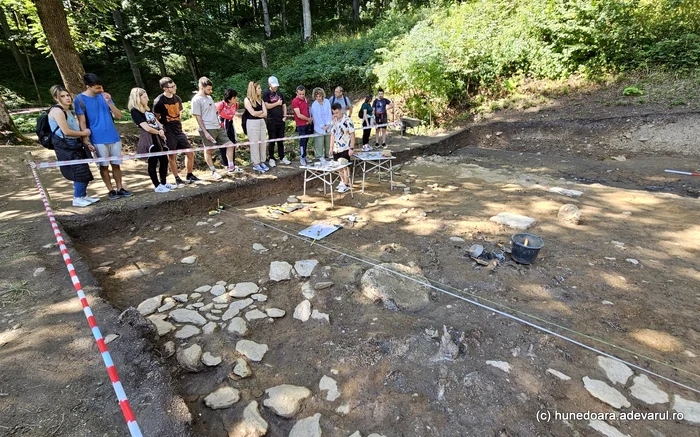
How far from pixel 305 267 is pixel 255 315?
0.89 meters

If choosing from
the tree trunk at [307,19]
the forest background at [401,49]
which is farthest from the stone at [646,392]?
the tree trunk at [307,19]

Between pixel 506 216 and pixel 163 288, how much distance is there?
4.70m

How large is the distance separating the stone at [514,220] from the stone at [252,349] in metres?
3.78

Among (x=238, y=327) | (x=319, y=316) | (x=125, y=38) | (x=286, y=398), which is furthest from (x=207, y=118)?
(x=125, y=38)

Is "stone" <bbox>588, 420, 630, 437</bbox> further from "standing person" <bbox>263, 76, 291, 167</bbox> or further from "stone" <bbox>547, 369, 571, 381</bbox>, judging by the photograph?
"standing person" <bbox>263, 76, 291, 167</bbox>

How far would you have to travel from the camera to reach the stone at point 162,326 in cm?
296

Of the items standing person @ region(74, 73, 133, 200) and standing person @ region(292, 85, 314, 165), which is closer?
standing person @ region(74, 73, 133, 200)

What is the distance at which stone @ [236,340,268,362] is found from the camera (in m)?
2.76

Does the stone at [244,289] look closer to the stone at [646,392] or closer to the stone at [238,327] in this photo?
the stone at [238,327]

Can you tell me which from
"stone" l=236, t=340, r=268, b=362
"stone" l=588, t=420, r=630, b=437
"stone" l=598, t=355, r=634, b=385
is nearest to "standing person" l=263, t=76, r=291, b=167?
"stone" l=236, t=340, r=268, b=362

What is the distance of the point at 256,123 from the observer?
21.8ft

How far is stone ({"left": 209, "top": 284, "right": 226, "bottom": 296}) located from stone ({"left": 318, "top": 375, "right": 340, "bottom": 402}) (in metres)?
1.60

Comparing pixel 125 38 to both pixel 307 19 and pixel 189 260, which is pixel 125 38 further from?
pixel 189 260

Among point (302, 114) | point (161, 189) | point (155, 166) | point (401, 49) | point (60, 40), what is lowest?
point (161, 189)
